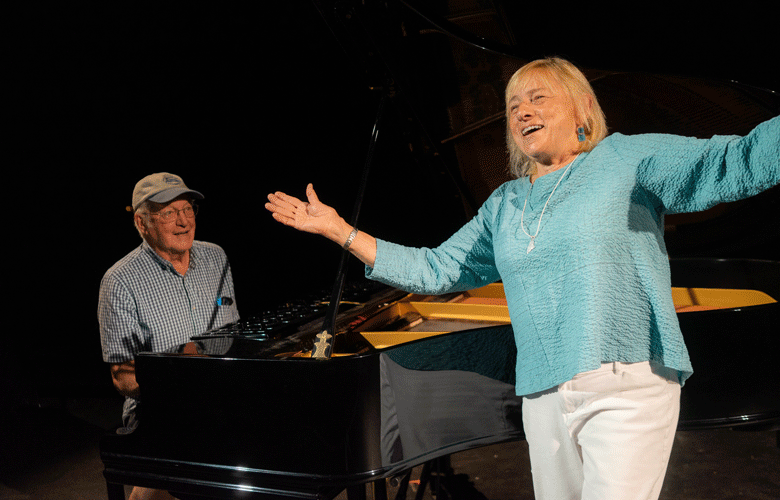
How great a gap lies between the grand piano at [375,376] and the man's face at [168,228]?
0.53 meters

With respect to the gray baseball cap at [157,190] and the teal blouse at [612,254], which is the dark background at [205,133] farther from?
the teal blouse at [612,254]

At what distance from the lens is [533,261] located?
1.20 metres

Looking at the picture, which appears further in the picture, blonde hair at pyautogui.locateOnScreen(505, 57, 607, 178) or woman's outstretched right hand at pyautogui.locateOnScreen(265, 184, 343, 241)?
woman's outstretched right hand at pyautogui.locateOnScreen(265, 184, 343, 241)

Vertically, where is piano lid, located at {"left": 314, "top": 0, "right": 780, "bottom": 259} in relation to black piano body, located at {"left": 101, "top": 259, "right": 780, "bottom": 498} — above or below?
above

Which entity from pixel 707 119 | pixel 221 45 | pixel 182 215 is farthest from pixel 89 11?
pixel 707 119

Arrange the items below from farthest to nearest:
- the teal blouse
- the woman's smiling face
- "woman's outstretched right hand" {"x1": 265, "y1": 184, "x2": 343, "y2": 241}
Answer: "woman's outstretched right hand" {"x1": 265, "y1": 184, "x2": 343, "y2": 241} < the woman's smiling face < the teal blouse

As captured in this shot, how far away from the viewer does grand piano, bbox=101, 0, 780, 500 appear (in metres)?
1.41

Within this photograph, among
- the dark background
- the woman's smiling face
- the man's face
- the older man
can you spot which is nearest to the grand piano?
the older man

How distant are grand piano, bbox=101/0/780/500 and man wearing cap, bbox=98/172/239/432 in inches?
14.3

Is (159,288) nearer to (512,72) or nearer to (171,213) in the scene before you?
(171,213)

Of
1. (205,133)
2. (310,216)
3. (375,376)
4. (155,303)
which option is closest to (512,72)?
(310,216)

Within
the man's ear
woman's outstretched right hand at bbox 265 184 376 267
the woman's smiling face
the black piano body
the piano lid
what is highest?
the piano lid

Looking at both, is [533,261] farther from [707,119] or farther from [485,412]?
[707,119]

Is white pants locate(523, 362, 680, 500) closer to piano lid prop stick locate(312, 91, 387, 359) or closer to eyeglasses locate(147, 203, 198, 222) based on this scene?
piano lid prop stick locate(312, 91, 387, 359)
